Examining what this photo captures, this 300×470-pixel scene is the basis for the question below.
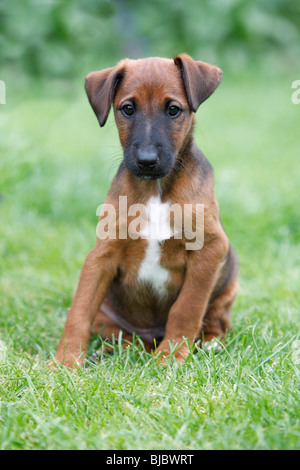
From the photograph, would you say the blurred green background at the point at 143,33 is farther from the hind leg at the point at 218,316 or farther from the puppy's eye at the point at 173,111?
the puppy's eye at the point at 173,111

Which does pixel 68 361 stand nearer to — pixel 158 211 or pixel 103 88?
pixel 158 211

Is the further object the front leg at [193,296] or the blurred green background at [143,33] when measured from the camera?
the blurred green background at [143,33]

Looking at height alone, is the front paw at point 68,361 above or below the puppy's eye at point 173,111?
below

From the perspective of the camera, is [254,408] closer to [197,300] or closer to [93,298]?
[197,300]

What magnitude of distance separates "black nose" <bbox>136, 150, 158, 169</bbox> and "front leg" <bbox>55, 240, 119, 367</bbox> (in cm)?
55

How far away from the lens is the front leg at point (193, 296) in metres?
3.75

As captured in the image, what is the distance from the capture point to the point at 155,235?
12.1 feet

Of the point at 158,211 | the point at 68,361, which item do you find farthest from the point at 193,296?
the point at 68,361

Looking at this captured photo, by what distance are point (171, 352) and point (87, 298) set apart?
61cm

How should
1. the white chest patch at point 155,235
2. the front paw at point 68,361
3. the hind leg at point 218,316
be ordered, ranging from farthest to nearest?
1. the hind leg at point 218,316
2. the white chest patch at point 155,235
3. the front paw at point 68,361

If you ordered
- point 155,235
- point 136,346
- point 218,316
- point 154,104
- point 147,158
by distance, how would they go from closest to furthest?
point 147,158 → point 154,104 → point 155,235 → point 136,346 → point 218,316

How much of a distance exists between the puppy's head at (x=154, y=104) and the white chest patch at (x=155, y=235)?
22 centimetres

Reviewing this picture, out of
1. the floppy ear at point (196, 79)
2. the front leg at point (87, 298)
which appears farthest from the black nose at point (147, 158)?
the front leg at point (87, 298)

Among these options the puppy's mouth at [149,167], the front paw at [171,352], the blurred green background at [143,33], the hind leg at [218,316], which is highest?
A: the blurred green background at [143,33]
